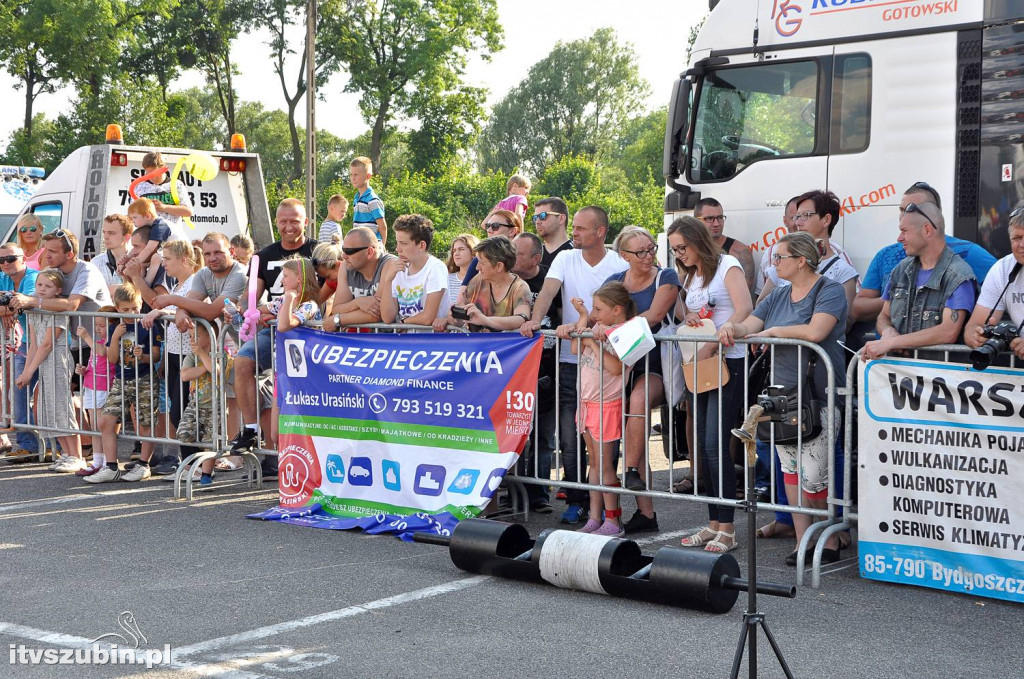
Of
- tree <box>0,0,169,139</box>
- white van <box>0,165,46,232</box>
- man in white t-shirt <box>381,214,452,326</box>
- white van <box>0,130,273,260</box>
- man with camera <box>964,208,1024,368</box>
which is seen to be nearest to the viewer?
man with camera <box>964,208,1024,368</box>

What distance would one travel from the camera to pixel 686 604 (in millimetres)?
5406

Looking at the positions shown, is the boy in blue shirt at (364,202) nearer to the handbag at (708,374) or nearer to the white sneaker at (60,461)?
the white sneaker at (60,461)

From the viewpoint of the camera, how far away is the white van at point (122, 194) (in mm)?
13469

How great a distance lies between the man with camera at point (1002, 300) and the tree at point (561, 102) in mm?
68854

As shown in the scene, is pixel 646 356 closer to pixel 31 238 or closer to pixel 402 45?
pixel 31 238

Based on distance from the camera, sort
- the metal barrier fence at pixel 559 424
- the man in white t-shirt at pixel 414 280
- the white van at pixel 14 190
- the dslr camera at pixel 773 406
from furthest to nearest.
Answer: the white van at pixel 14 190, the man in white t-shirt at pixel 414 280, the metal barrier fence at pixel 559 424, the dslr camera at pixel 773 406

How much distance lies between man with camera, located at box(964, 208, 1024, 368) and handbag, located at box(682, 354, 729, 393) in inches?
52.3

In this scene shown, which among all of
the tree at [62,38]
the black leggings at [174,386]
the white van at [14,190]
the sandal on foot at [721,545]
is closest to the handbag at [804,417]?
the sandal on foot at [721,545]

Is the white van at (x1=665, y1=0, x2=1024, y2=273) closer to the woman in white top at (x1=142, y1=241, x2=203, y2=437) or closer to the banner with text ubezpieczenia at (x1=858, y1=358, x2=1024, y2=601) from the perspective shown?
the banner with text ubezpieczenia at (x1=858, y1=358, x2=1024, y2=601)

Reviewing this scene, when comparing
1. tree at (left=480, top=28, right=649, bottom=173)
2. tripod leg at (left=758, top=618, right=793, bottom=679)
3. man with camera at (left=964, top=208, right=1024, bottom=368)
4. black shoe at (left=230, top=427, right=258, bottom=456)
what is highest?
tree at (left=480, top=28, right=649, bottom=173)

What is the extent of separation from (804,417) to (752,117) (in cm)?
432

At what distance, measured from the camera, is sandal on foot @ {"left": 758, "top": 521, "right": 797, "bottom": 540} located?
722cm

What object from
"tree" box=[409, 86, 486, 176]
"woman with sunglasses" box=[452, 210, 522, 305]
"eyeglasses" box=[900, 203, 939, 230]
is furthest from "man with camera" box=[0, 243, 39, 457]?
"tree" box=[409, 86, 486, 176]

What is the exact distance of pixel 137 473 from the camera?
30.2 feet
